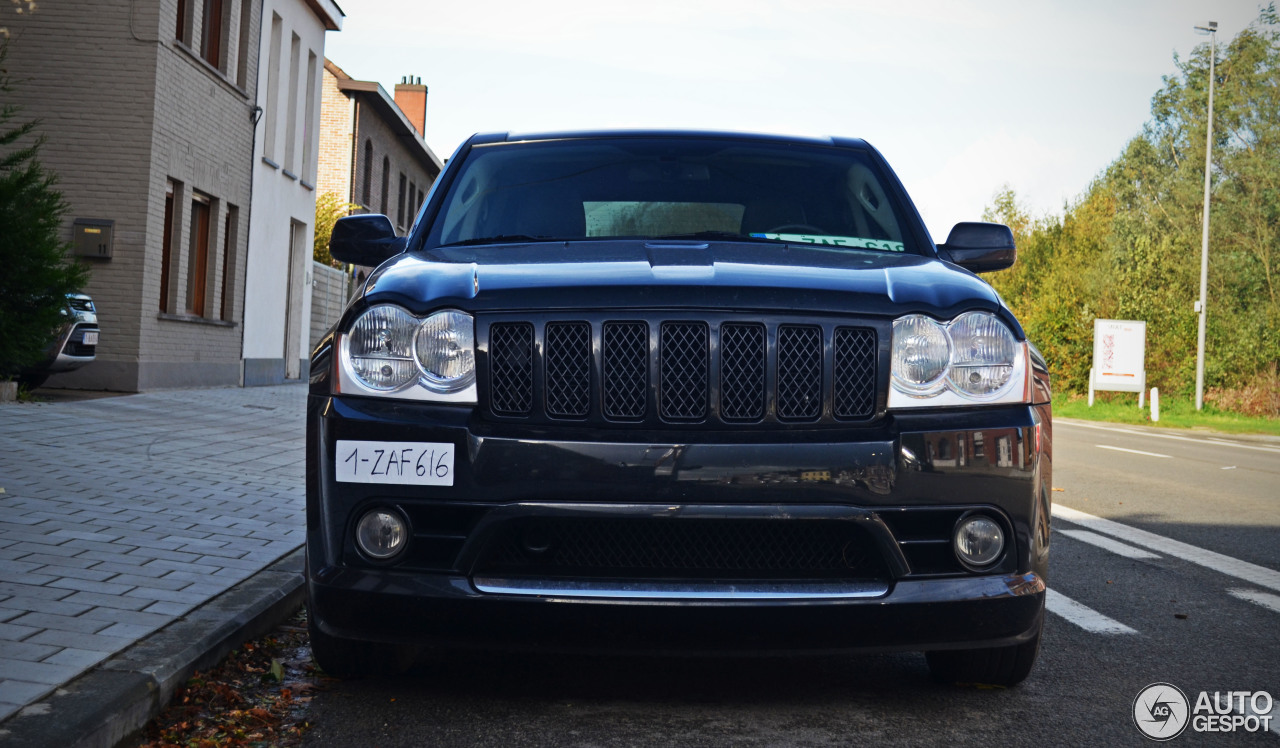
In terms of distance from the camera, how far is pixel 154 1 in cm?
Answer: 1512

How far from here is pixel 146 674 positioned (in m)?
3.36

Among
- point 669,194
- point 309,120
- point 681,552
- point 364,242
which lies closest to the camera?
point 681,552

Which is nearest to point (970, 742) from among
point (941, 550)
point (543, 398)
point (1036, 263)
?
point (941, 550)

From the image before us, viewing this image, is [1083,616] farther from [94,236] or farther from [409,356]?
[94,236]

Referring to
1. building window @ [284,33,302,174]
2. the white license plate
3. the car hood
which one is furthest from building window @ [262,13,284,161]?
the white license plate

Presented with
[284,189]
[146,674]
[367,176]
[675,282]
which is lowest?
[146,674]

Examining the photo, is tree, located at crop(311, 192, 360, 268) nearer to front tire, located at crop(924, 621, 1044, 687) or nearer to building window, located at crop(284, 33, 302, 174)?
building window, located at crop(284, 33, 302, 174)

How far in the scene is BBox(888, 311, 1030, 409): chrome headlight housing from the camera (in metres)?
3.30

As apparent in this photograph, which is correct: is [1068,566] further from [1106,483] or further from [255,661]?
[1106,483]

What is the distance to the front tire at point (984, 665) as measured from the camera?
3682 mm

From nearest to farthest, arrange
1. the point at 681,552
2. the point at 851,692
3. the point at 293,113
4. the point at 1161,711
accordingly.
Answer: the point at 681,552
the point at 1161,711
the point at 851,692
the point at 293,113

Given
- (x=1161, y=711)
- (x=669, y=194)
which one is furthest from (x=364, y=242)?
(x=1161, y=711)

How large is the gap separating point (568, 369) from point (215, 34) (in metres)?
17.1

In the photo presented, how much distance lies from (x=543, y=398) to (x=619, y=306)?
Answer: 0.31m
